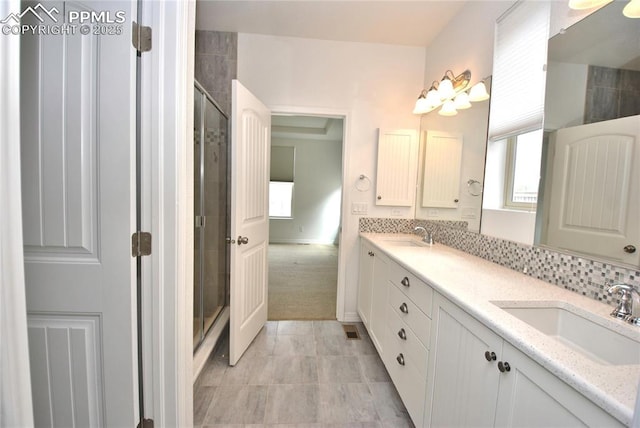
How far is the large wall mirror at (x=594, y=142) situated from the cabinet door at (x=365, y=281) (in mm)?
1181

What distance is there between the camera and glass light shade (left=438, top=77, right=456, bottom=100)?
1.97 metres

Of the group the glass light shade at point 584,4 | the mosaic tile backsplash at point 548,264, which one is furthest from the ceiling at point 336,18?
the mosaic tile backsplash at point 548,264

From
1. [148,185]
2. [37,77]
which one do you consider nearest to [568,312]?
[148,185]

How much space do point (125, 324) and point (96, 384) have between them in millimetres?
283

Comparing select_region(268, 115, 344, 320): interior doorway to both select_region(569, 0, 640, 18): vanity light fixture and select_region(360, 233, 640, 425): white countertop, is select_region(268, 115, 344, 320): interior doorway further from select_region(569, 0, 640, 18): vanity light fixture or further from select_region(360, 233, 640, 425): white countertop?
select_region(569, 0, 640, 18): vanity light fixture

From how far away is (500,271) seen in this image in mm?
1354

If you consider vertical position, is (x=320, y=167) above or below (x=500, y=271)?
above

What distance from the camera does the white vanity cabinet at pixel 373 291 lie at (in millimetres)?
1818

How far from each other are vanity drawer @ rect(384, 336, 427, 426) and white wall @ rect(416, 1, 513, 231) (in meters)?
1.00

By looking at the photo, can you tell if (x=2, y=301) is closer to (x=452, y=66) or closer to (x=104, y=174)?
(x=104, y=174)

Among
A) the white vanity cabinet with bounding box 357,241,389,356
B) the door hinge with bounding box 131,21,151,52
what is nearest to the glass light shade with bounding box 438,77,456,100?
the white vanity cabinet with bounding box 357,241,389,356

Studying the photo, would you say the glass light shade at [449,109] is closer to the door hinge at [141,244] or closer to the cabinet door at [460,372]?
the cabinet door at [460,372]

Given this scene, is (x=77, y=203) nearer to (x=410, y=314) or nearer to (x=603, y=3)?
(x=410, y=314)

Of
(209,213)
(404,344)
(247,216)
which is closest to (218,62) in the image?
(209,213)
